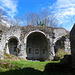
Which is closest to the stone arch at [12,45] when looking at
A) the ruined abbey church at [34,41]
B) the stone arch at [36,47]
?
the ruined abbey church at [34,41]

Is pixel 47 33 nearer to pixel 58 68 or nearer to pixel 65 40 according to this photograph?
pixel 65 40

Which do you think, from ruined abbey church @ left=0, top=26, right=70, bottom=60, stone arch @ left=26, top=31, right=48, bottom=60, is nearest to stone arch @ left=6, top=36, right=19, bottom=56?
ruined abbey church @ left=0, top=26, right=70, bottom=60

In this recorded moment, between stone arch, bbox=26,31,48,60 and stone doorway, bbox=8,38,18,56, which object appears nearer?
stone doorway, bbox=8,38,18,56

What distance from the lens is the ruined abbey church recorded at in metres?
17.8

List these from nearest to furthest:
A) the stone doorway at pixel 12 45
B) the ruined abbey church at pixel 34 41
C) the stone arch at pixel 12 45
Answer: the ruined abbey church at pixel 34 41 → the stone arch at pixel 12 45 → the stone doorway at pixel 12 45

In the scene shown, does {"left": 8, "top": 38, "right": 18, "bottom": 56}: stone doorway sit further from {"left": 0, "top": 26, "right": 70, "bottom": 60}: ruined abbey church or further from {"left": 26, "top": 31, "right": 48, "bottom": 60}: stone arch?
{"left": 26, "top": 31, "right": 48, "bottom": 60}: stone arch

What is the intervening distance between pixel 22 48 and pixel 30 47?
4595 millimetres

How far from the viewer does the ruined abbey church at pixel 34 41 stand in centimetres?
1783

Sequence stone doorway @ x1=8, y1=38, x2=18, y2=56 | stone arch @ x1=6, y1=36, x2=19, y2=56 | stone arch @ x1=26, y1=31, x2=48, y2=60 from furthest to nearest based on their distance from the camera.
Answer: stone arch @ x1=26, y1=31, x2=48, y2=60
stone doorway @ x1=8, y1=38, x2=18, y2=56
stone arch @ x1=6, y1=36, x2=19, y2=56

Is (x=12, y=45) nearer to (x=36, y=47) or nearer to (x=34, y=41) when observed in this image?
(x=34, y=41)

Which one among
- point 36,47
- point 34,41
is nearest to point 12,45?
point 34,41

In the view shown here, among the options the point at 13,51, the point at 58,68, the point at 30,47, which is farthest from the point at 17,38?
the point at 58,68

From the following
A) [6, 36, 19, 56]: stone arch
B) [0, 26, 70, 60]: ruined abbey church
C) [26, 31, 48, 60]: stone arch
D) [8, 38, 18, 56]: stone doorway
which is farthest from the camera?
[26, 31, 48, 60]: stone arch

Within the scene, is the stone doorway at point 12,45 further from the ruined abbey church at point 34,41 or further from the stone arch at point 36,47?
the stone arch at point 36,47
